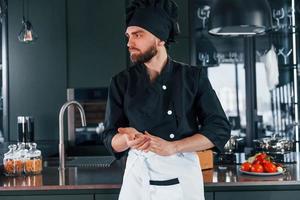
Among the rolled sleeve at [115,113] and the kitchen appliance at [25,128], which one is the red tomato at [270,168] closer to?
the rolled sleeve at [115,113]

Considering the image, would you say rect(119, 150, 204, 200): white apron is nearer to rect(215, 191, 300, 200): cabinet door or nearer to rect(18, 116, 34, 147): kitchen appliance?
rect(215, 191, 300, 200): cabinet door

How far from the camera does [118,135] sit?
1.50 m

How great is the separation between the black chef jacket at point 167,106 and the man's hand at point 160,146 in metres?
0.08

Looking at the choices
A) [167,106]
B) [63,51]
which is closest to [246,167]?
[167,106]

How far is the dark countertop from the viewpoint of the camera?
1875 millimetres

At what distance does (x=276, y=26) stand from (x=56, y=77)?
2.03 m

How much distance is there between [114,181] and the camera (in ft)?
6.40

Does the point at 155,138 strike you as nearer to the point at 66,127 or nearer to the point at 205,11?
the point at 66,127

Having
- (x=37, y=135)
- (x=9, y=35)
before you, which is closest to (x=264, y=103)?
(x=37, y=135)

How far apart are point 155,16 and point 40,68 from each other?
275cm

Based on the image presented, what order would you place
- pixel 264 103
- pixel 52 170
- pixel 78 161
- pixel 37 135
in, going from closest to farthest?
pixel 52 170
pixel 78 161
pixel 37 135
pixel 264 103

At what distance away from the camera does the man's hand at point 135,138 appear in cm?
141

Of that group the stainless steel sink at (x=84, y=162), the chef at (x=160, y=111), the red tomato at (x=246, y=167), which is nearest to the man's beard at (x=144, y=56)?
the chef at (x=160, y=111)

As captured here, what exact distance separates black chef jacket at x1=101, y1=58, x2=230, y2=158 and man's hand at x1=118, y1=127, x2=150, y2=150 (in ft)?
0.37
